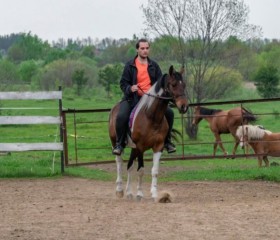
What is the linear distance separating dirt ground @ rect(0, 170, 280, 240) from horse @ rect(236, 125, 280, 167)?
15.8 feet

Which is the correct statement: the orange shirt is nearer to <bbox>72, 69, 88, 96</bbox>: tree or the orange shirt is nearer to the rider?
the rider

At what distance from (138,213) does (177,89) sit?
2244 mm

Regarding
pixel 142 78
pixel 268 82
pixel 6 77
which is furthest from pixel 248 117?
pixel 6 77

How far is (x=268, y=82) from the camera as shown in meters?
46.3

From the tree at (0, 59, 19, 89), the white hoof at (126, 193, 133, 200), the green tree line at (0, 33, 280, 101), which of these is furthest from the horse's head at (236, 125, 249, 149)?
the tree at (0, 59, 19, 89)

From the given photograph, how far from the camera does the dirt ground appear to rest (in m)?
6.73

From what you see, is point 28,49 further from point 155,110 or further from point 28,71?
point 155,110

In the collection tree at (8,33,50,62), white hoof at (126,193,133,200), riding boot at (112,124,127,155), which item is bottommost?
white hoof at (126,193,133,200)

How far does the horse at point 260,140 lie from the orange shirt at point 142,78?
6.65 m

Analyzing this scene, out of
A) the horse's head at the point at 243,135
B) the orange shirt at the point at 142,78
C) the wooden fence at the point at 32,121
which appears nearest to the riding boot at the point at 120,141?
the orange shirt at the point at 142,78

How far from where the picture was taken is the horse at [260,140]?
55.8 feet

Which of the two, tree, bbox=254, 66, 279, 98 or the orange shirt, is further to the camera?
tree, bbox=254, 66, 279, 98

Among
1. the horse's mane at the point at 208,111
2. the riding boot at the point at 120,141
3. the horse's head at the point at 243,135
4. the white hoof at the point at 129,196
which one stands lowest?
the white hoof at the point at 129,196

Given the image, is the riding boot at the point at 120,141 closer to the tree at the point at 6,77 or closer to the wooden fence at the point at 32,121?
the wooden fence at the point at 32,121
